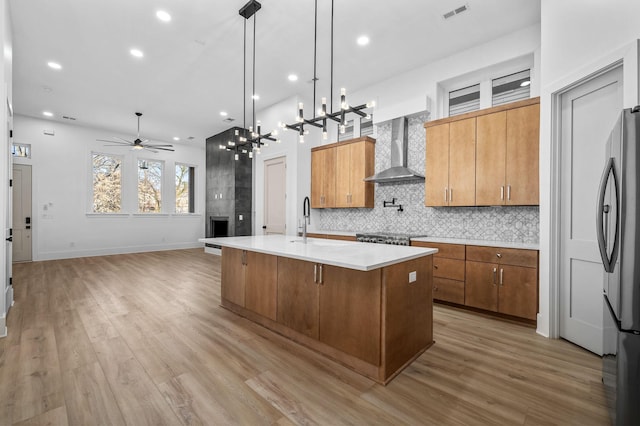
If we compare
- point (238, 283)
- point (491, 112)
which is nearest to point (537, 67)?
point (491, 112)

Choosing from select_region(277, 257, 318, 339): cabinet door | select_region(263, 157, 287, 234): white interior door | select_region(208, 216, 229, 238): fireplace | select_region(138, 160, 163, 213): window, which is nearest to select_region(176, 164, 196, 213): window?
select_region(138, 160, 163, 213): window

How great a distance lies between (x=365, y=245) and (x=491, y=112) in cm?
240

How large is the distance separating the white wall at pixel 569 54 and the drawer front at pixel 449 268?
2.69 feet

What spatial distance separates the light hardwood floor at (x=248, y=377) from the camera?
1.69 m

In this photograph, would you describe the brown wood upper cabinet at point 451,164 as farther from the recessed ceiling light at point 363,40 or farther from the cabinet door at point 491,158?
the recessed ceiling light at point 363,40

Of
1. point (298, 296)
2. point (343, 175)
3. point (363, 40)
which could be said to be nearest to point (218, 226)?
point (343, 175)

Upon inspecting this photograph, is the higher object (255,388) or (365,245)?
(365,245)

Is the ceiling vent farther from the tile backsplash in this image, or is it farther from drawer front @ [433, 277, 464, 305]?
drawer front @ [433, 277, 464, 305]

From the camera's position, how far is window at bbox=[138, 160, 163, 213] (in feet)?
28.5

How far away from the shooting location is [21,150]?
684 cm

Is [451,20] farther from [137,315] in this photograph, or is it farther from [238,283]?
[137,315]

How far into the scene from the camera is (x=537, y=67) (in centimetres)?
357

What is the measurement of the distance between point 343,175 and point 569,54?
335cm

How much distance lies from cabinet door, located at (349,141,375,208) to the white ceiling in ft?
3.88
